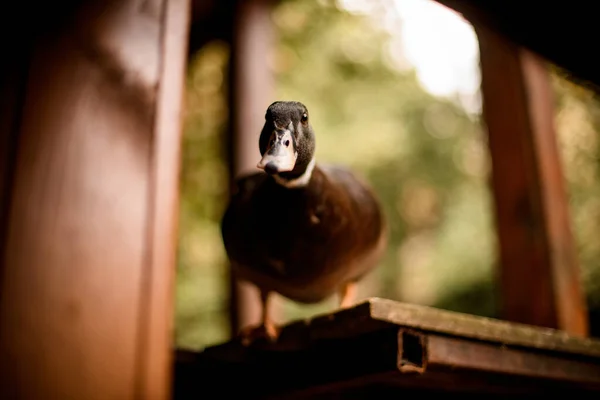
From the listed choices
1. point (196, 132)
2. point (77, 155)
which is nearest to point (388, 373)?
point (77, 155)

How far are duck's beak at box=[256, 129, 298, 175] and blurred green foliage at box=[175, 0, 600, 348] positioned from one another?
6.78 feet

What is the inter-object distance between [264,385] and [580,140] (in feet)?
12.9

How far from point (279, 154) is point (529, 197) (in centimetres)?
154

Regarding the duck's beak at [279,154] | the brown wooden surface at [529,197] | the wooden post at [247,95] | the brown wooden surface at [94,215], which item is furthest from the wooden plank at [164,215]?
the wooden post at [247,95]

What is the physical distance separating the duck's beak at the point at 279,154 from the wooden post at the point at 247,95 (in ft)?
5.19

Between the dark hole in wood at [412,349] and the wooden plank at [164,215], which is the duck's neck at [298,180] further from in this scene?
the wooden plank at [164,215]

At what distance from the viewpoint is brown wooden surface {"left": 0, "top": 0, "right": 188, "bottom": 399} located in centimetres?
102

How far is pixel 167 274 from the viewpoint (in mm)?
1179

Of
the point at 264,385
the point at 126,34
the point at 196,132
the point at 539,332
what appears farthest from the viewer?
the point at 196,132

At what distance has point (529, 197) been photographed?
260 centimetres

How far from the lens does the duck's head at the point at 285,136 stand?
133cm

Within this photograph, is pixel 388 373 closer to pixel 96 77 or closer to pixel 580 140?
pixel 96 77

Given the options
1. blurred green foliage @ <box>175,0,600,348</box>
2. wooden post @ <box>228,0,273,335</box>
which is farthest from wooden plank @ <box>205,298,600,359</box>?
blurred green foliage @ <box>175,0,600,348</box>

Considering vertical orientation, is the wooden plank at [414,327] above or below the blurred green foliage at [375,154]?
below
